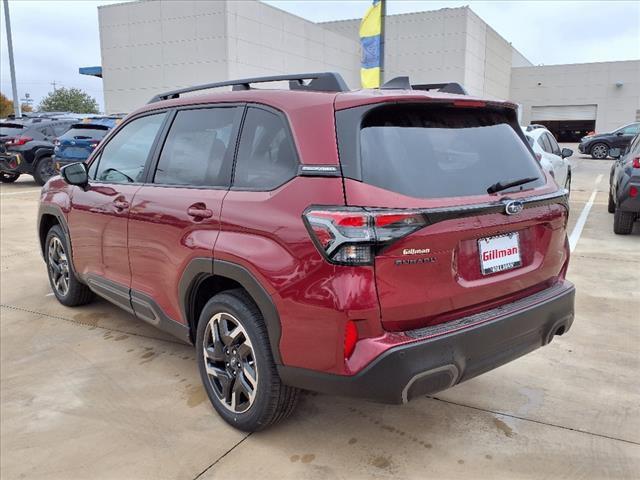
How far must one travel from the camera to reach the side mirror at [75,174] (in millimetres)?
4008

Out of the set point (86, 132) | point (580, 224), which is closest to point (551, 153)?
point (580, 224)

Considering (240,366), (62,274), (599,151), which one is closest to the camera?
(240,366)

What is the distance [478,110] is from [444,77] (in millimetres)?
38163

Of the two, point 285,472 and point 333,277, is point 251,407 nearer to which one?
point 285,472

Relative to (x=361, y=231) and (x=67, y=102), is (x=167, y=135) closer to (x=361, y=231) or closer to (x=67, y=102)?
(x=361, y=231)

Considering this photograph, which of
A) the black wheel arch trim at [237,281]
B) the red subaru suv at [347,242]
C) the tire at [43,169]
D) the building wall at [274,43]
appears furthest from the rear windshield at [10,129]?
the building wall at [274,43]

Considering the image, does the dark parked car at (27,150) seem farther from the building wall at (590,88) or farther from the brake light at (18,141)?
the building wall at (590,88)

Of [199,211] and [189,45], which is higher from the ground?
[189,45]

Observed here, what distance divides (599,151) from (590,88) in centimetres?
2828

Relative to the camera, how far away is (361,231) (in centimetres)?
221

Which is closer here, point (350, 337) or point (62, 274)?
point (350, 337)

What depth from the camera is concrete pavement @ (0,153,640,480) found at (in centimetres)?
262

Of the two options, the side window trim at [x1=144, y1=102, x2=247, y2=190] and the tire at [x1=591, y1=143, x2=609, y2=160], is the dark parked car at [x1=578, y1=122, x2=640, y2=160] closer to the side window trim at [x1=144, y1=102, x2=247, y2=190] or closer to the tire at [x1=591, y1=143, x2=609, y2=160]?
the tire at [x1=591, y1=143, x2=609, y2=160]

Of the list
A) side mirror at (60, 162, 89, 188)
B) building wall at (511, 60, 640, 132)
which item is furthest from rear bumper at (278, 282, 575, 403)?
building wall at (511, 60, 640, 132)
